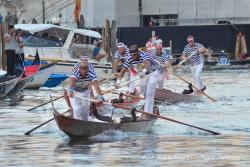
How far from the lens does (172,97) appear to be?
27844 millimetres

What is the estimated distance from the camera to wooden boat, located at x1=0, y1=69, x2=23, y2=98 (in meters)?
29.8

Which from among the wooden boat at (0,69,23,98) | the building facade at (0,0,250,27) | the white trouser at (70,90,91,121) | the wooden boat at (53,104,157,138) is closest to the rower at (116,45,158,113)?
the wooden boat at (53,104,157,138)

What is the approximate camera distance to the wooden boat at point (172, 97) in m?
27.5

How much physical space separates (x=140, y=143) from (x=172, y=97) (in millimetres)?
10514

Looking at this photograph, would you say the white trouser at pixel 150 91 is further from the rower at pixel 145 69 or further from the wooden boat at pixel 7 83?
the wooden boat at pixel 7 83

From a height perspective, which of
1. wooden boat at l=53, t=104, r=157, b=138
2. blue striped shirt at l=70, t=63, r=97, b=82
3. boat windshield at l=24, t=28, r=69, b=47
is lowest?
wooden boat at l=53, t=104, r=157, b=138

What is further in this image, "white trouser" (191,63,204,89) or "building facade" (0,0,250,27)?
"building facade" (0,0,250,27)

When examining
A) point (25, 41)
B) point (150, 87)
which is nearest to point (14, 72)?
point (25, 41)

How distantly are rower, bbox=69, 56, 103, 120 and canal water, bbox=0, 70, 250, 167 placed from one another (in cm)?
61

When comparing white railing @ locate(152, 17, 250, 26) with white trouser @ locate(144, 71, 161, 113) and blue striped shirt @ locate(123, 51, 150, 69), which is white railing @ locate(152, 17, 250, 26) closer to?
blue striped shirt @ locate(123, 51, 150, 69)

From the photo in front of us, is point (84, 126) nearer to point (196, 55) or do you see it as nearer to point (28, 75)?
point (196, 55)

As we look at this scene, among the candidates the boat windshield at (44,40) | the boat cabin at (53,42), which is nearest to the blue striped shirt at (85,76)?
the boat cabin at (53,42)

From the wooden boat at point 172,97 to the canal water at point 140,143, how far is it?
5.03ft

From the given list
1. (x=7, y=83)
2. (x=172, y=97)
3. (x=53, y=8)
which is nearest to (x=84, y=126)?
A: (x=172, y=97)
